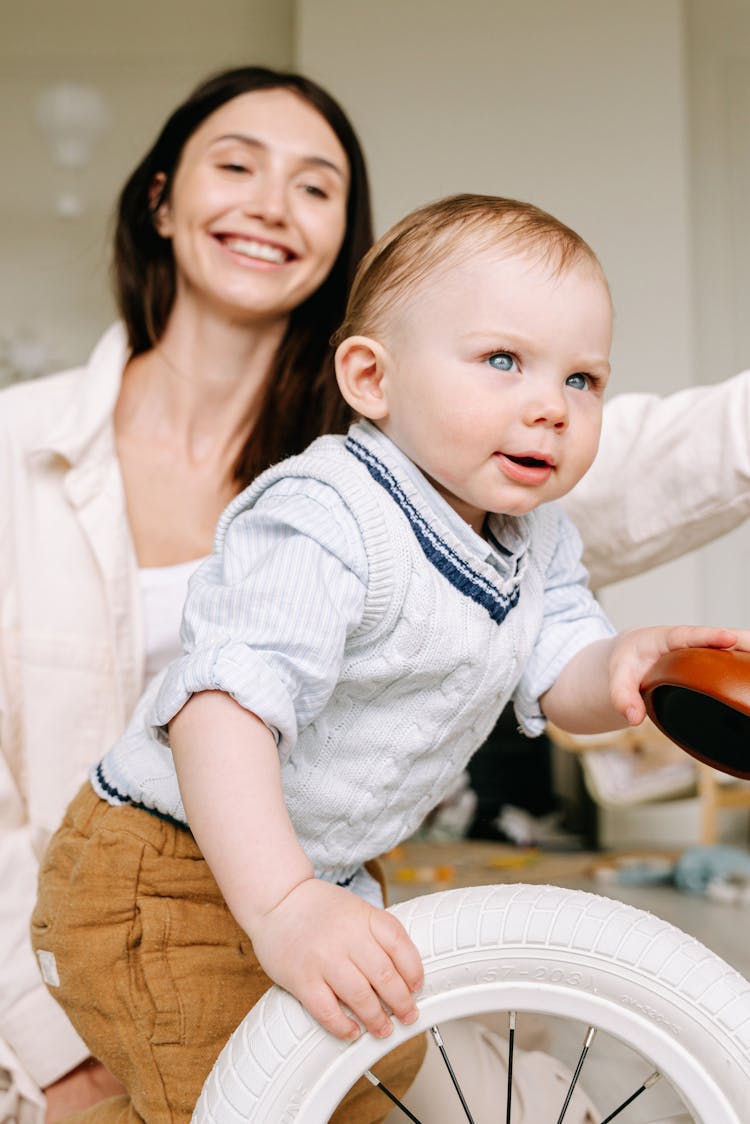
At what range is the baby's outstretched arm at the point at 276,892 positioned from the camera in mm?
719

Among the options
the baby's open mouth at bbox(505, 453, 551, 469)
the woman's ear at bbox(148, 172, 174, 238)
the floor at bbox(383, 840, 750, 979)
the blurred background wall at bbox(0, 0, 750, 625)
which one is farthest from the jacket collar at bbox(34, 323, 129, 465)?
the blurred background wall at bbox(0, 0, 750, 625)

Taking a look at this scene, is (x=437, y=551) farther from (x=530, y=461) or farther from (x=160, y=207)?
(x=160, y=207)

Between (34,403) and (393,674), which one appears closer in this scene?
(393,674)

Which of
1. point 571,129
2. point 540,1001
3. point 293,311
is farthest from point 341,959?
point 571,129

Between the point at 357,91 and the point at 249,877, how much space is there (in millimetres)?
4410

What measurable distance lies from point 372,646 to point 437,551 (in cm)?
9

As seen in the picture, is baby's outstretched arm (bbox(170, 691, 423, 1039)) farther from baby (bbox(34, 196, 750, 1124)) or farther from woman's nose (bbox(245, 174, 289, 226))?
woman's nose (bbox(245, 174, 289, 226))

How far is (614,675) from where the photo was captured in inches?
37.2

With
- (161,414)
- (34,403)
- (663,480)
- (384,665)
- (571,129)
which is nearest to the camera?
(384,665)

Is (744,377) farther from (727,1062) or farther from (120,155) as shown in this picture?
(120,155)

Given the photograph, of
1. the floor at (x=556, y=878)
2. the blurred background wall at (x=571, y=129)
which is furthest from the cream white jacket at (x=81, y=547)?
the blurred background wall at (x=571, y=129)

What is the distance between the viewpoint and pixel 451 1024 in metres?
1.28

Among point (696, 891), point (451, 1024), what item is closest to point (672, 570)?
point (696, 891)

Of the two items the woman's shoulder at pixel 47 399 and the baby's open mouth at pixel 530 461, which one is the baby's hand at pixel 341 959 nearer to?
the baby's open mouth at pixel 530 461
